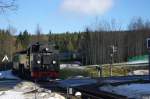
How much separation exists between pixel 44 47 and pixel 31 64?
2233 mm

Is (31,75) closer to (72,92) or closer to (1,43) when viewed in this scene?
(72,92)

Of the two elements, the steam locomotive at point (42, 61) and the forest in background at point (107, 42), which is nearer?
the steam locomotive at point (42, 61)

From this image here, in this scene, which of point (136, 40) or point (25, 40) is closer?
point (136, 40)

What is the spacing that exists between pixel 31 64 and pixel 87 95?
75.2 feet

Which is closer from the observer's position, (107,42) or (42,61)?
(42,61)

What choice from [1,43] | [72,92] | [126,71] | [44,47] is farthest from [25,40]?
[72,92]

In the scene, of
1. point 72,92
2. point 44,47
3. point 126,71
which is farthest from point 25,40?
point 72,92

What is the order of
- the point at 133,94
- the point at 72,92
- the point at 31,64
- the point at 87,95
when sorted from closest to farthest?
the point at 133,94 < the point at 87,95 < the point at 72,92 < the point at 31,64

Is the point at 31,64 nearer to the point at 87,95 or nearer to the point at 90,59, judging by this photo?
the point at 87,95

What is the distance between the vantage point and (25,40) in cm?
16262

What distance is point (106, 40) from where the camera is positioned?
120500mm

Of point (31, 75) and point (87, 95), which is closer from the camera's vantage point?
point (87, 95)

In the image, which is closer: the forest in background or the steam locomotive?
the steam locomotive

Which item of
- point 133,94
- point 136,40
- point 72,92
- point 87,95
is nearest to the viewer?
point 133,94
